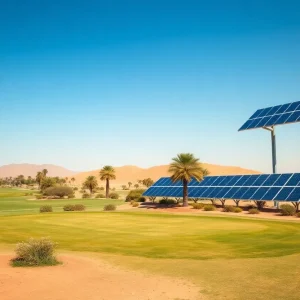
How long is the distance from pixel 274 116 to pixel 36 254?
46.9 m

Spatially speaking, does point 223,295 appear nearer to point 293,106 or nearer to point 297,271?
point 297,271

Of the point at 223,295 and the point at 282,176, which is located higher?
the point at 282,176

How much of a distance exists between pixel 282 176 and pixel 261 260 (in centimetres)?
3367

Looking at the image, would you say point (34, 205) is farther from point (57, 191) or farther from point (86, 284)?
point (86, 284)

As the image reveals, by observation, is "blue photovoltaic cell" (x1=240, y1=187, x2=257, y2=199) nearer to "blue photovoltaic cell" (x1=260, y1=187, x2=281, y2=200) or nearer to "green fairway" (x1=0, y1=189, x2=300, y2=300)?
"blue photovoltaic cell" (x1=260, y1=187, x2=281, y2=200)

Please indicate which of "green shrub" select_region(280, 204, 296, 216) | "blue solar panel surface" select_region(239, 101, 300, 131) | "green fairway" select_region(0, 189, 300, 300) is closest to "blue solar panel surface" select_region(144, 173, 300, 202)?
"green shrub" select_region(280, 204, 296, 216)

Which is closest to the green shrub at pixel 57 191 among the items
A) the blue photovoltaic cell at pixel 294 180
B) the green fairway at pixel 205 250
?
the green fairway at pixel 205 250

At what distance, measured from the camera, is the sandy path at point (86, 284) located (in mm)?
12695

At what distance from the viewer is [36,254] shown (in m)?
17.7

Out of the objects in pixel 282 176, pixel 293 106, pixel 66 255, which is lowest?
pixel 66 255

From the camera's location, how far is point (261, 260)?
730 inches

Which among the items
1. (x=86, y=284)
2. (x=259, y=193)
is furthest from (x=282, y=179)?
(x=86, y=284)

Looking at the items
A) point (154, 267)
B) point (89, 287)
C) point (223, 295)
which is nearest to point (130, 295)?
point (89, 287)

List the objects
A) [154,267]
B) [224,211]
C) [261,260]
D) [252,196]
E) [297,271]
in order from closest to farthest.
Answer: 1. [297,271]
2. [154,267]
3. [261,260]
4. [252,196]
5. [224,211]
